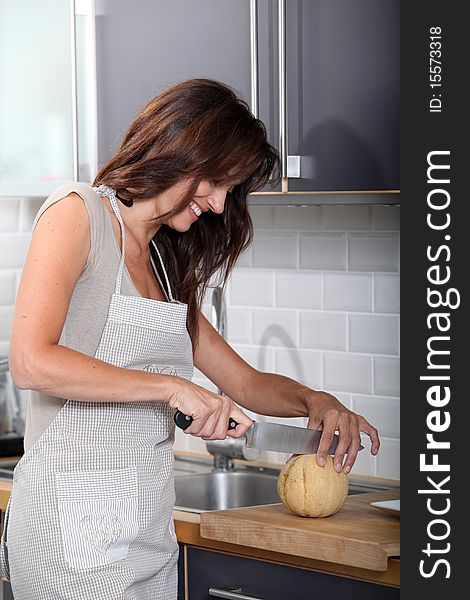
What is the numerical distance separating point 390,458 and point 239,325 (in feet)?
1.79

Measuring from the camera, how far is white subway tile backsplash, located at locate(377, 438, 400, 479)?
2.59 meters

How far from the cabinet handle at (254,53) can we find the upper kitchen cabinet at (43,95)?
52 centimetres

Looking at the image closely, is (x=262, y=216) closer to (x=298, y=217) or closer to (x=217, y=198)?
(x=298, y=217)

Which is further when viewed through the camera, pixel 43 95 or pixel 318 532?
pixel 43 95

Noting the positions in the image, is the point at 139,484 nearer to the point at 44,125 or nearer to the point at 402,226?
the point at 402,226

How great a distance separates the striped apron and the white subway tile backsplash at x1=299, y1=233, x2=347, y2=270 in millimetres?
788

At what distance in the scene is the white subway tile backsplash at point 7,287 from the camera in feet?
10.2

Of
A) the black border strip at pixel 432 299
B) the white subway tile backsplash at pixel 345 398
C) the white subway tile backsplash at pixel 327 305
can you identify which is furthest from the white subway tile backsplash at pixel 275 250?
the black border strip at pixel 432 299

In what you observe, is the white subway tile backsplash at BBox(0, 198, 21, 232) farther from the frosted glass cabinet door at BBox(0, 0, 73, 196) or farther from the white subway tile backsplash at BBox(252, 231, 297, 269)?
the white subway tile backsplash at BBox(252, 231, 297, 269)

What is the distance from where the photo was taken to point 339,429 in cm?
206

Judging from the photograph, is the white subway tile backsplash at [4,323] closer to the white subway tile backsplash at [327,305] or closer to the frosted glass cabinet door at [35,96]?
the frosted glass cabinet door at [35,96]

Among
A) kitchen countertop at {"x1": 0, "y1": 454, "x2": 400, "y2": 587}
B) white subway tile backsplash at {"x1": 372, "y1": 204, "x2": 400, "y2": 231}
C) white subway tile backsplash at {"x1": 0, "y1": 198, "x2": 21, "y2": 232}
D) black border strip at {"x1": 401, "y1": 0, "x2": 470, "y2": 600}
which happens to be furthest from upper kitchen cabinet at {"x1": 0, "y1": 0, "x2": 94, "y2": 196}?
black border strip at {"x1": 401, "y1": 0, "x2": 470, "y2": 600}

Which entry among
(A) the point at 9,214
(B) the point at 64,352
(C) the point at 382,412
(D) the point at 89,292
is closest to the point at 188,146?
(D) the point at 89,292

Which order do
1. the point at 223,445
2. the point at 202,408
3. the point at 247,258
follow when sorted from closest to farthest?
the point at 202,408
the point at 223,445
the point at 247,258
